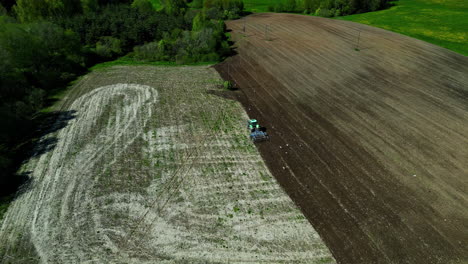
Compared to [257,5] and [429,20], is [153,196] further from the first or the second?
[257,5]

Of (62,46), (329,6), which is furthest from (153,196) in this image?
(329,6)

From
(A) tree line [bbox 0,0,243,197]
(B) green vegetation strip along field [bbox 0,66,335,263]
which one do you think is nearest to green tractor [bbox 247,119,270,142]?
(B) green vegetation strip along field [bbox 0,66,335,263]

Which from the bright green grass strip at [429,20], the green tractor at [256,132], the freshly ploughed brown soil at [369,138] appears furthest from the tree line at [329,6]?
the green tractor at [256,132]

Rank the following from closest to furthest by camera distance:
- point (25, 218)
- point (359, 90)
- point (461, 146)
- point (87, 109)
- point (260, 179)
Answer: point (25, 218) → point (260, 179) → point (461, 146) → point (87, 109) → point (359, 90)

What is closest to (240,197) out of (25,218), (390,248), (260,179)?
(260,179)

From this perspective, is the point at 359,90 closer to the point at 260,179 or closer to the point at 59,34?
the point at 260,179

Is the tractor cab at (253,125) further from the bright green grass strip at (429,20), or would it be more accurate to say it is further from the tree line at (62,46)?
the bright green grass strip at (429,20)
